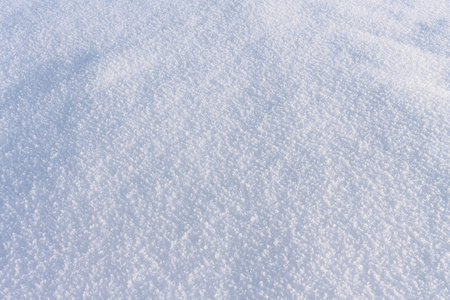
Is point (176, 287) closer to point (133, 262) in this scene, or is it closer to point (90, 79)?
point (133, 262)

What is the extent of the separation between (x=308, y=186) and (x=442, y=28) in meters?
0.78

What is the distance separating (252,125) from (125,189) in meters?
0.33

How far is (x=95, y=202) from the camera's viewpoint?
0.70 m

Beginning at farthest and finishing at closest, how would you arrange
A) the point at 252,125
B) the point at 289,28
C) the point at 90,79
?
the point at 289,28, the point at 90,79, the point at 252,125

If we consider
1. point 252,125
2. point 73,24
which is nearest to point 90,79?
point 73,24

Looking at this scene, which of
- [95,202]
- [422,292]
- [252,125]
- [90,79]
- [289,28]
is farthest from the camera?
[289,28]

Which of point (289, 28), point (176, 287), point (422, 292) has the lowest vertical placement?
point (422, 292)

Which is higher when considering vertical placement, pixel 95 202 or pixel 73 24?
pixel 73 24

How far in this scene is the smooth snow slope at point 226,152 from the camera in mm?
606

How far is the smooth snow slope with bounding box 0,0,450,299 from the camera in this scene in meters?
0.61

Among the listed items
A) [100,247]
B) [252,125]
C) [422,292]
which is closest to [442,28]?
[252,125]

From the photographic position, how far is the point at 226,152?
772 mm

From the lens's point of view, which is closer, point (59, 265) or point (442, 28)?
point (59, 265)

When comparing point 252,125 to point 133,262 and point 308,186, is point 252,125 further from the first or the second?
point 133,262
